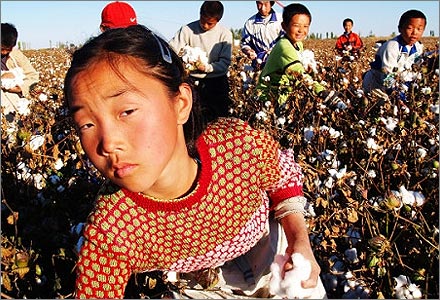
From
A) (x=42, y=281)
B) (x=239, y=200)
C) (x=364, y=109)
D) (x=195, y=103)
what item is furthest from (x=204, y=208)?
(x=364, y=109)

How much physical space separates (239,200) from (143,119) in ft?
1.48

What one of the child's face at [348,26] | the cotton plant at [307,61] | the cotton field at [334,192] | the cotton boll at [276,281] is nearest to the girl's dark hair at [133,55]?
the cotton boll at [276,281]

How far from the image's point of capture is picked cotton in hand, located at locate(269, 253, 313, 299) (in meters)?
1.35

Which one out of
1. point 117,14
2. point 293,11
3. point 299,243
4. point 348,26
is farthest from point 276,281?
point 348,26

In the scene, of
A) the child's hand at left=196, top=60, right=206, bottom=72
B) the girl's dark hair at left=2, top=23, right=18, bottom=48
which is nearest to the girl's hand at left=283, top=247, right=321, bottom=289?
the child's hand at left=196, top=60, right=206, bottom=72

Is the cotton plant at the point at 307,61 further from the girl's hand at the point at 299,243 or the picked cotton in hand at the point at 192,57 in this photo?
the girl's hand at the point at 299,243

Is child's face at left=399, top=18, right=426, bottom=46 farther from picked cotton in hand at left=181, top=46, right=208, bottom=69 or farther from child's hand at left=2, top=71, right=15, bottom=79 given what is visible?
child's hand at left=2, top=71, right=15, bottom=79

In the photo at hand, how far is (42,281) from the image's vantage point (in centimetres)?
202

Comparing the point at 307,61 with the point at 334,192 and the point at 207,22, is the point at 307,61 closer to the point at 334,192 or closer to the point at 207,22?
the point at 207,22

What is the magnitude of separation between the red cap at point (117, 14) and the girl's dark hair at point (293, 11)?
111 centimetres

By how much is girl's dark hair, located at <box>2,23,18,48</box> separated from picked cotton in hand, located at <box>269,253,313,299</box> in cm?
308

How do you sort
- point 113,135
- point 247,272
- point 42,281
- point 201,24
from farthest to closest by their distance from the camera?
point 201,24
point 42,281
point 247,272
point 113,135

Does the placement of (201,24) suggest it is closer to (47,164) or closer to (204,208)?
(47,164)

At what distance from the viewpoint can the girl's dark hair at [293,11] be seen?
404 centimetres
